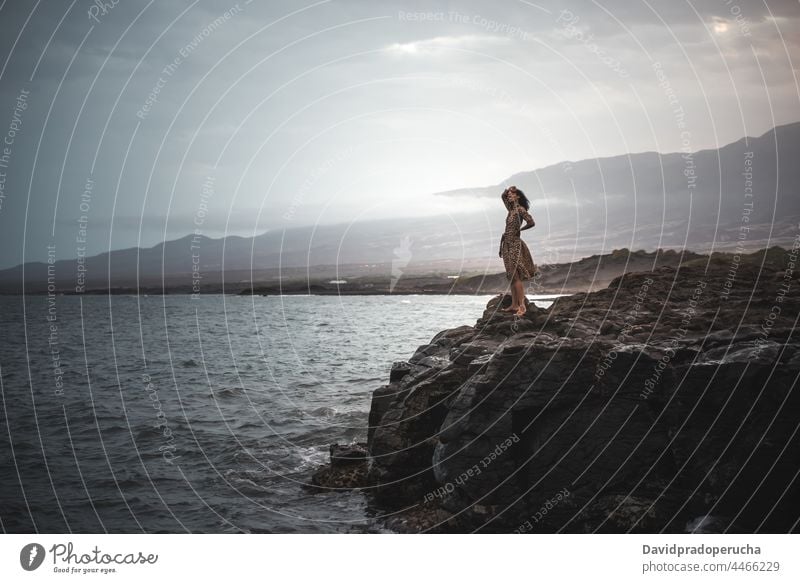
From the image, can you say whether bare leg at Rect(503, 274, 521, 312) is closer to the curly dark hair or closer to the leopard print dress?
the leopard print dress

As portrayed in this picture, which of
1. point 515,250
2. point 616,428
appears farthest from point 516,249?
point 616,428

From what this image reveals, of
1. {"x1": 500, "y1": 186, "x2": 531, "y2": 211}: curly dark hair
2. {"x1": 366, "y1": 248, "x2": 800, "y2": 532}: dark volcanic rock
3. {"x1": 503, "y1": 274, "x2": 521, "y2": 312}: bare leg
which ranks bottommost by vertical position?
{"x1": 366, "y1": 248, "x2": 800, "y2": 532}: dark volcanic rock

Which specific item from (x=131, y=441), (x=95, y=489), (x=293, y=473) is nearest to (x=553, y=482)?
(x=293, y=473)

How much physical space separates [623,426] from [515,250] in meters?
5.88

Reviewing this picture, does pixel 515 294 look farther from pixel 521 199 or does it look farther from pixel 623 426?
pixel 623 426

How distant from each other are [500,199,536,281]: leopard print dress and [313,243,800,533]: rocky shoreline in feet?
5.04

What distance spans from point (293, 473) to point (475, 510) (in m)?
7.77

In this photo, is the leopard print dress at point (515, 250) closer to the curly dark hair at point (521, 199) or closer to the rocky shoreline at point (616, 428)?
the curly dark hair at point (521, 199)

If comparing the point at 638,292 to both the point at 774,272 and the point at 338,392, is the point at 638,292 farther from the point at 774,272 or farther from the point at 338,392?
the point at 338,392

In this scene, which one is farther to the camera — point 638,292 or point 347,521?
point 638,292

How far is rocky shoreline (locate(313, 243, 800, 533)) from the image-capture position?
10.8 meters

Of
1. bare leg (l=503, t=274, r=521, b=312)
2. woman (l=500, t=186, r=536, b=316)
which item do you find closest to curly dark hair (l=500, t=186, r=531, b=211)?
woman (l=500, t=186, r=536, b=316)

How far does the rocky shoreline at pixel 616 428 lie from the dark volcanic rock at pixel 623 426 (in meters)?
0.03

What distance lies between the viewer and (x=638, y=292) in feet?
54.9
